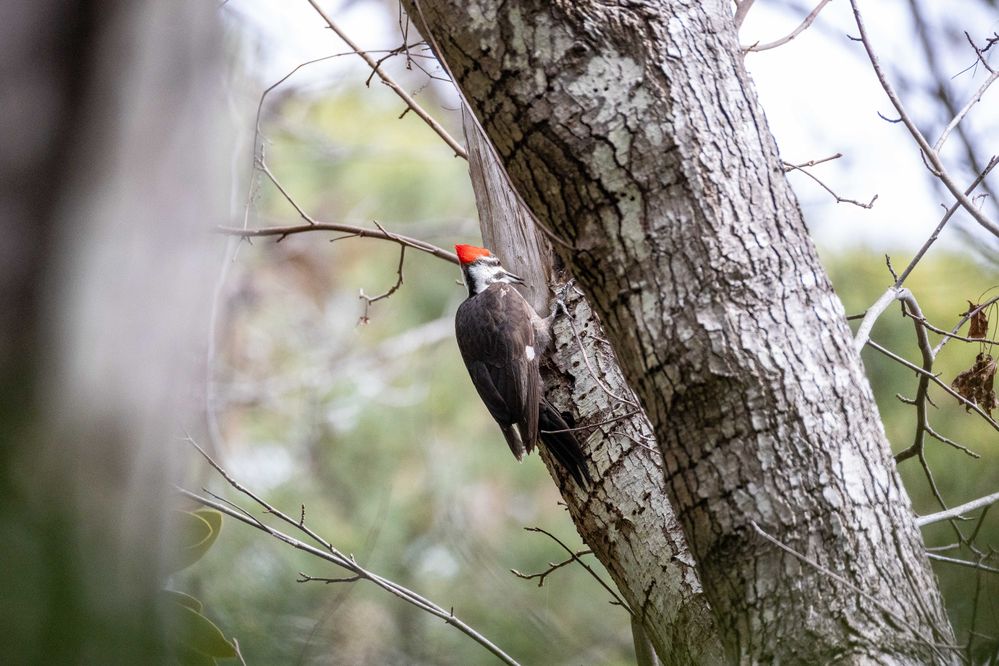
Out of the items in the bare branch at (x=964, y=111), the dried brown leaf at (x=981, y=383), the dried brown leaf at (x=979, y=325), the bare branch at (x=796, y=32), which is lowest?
the dried brown leaf at (x=981, y=383)

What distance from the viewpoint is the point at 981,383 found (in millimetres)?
2318

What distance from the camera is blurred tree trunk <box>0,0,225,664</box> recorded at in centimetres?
58

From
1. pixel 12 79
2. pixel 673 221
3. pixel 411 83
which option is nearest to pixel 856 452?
pixel 673 221

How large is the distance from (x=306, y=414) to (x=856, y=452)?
22.6 ft

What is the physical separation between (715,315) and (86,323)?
3.88ft

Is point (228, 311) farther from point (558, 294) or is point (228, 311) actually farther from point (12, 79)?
point (12, 79)

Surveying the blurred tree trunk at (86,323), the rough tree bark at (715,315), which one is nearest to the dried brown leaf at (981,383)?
the rough tree bark at (715,315)

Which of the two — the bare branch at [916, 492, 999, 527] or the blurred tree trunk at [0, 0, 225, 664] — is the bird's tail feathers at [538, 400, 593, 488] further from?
the blurred tree trunk at [0, 0, 225, 664]

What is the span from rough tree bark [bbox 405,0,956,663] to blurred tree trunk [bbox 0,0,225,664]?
1.02 metres

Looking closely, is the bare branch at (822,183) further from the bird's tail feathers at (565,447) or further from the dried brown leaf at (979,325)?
the bird's tail feathers at (565,447)

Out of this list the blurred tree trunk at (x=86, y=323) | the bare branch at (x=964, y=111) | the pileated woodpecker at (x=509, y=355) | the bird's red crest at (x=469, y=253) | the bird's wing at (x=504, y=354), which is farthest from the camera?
the bird's red crest at (x=469, y=253)

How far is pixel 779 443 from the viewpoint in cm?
153

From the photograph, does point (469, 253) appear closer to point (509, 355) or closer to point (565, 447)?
point (509, 355)

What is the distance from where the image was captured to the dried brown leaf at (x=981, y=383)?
2301 mm
